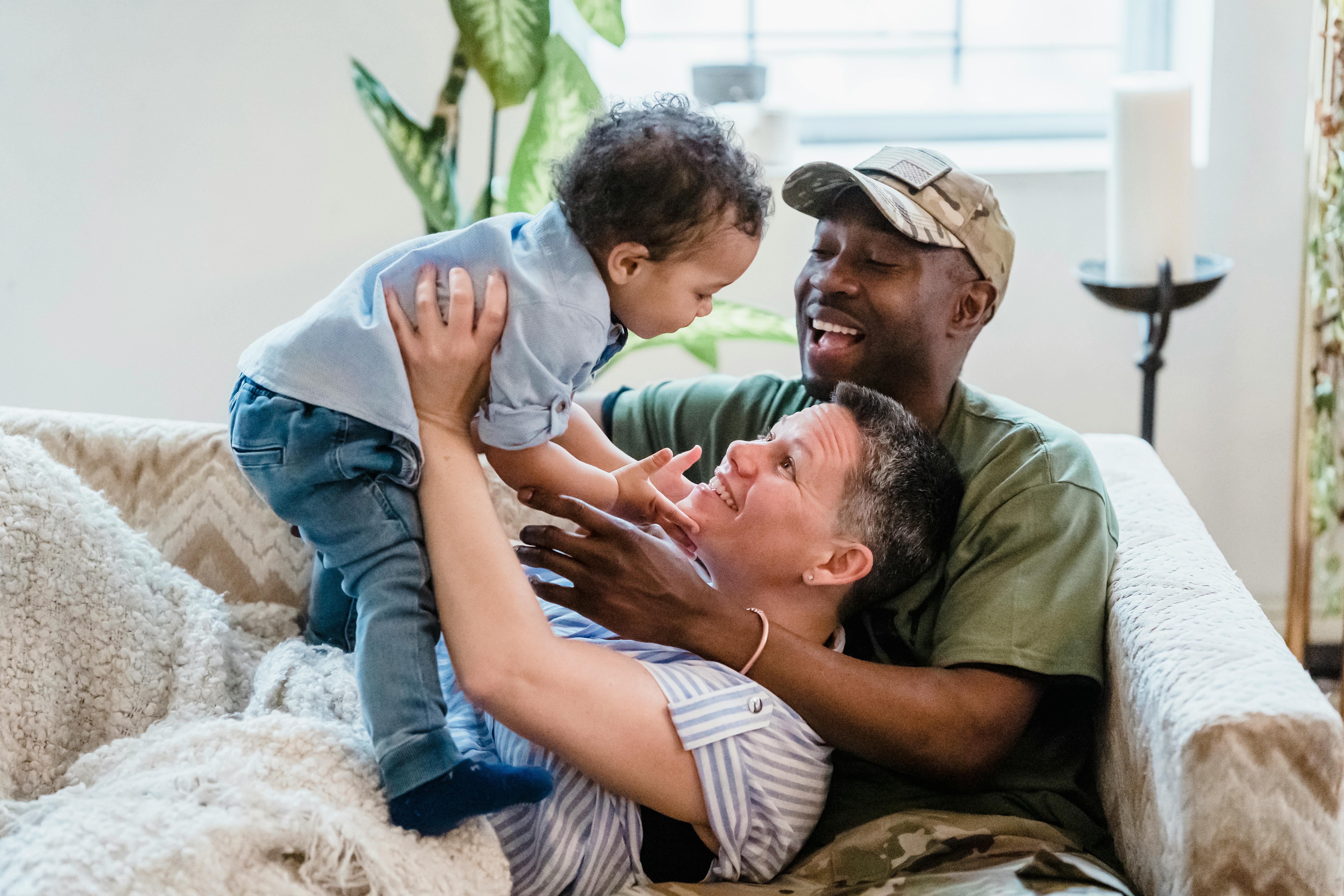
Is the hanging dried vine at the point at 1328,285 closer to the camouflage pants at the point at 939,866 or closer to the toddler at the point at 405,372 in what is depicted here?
the camouflage pants at the point at 939,866

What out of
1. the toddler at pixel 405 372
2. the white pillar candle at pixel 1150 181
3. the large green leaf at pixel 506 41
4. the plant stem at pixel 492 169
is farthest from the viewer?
the plant stem at pixel 492 169

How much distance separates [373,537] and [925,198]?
2.69 feet

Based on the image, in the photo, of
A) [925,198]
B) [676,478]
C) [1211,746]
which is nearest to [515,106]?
[925,198]

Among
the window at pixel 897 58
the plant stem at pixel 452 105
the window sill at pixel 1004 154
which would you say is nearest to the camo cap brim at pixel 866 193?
the window sill at pixel 1004 154

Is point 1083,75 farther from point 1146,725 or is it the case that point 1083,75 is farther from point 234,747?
point 234,747

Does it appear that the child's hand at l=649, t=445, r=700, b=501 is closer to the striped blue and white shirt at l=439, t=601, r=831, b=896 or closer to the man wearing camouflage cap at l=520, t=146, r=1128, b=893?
the man wearing camouflage cap at l=520, t=146, r=1128, b=893

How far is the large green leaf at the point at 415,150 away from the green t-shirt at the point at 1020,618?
135 cm

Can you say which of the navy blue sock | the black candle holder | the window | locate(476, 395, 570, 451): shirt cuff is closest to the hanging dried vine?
the black candle holder

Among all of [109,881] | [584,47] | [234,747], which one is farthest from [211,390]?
[109,881]

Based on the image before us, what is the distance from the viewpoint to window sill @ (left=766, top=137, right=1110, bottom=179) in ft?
8.29

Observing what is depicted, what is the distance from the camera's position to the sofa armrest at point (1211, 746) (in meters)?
1.02

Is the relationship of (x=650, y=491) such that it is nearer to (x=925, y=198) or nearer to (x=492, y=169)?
(x=925, y=198)

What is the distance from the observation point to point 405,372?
3.77 feet

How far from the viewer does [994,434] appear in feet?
4.83
